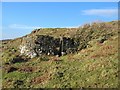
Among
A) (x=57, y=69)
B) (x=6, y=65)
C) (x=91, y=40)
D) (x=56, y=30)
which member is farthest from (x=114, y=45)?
(x=56, y=30)

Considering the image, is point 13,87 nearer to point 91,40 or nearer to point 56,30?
point 91,40

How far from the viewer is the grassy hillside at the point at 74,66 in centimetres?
3538

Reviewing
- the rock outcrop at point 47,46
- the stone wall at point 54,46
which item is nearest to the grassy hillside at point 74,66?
the rock outcrop at point 47,46

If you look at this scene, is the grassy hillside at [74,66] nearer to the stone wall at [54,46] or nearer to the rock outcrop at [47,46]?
the rock outcrop at [47,46]

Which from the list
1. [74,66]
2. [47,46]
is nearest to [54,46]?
[47,46]

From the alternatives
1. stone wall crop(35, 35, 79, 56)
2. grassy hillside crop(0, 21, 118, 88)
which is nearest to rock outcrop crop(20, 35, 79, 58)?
stone wall crop(35, 35, 79, 56)

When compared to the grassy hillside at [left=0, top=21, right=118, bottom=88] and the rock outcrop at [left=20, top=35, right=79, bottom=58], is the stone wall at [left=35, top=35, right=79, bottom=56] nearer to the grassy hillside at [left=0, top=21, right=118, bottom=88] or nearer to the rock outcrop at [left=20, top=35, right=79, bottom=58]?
the rock outcrop at [left=20, top=35, right=79, bottom=58]

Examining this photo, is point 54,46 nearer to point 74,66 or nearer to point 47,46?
point 47,46

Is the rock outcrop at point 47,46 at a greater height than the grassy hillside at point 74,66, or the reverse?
the rock outcrop at point 47,46

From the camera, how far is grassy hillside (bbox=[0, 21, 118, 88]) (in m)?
35.4

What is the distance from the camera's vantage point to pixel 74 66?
1612 inches

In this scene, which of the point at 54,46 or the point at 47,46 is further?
the point at 54,46

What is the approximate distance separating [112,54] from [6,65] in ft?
50.1

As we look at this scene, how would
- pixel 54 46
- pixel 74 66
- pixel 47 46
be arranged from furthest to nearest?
pixel 54 46
pixel 47 46
pixel 74 66
